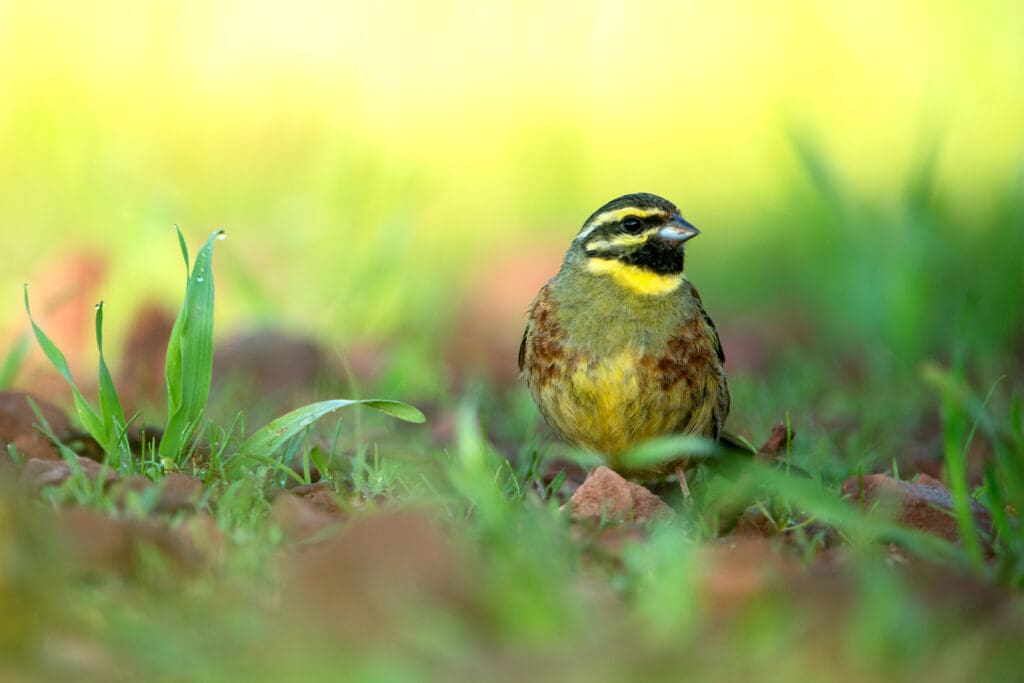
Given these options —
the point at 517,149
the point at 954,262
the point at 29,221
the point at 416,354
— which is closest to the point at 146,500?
the point at 416,354

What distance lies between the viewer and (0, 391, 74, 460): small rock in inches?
149

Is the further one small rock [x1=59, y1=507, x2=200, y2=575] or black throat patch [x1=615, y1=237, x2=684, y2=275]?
black throat patch [x1=615, y1=237, x2=684, y2=275]

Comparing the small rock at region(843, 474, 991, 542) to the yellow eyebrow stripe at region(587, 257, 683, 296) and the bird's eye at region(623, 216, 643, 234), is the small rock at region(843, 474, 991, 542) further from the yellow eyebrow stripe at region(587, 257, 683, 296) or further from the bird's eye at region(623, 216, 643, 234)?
the bird's eye at region(623, 216, 643, 234)

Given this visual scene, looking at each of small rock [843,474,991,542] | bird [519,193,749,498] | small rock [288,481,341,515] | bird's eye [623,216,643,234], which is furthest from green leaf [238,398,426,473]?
→ bird's eye [623,216,643,234]

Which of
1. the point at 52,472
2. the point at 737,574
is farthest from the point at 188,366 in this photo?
the point at 737,574

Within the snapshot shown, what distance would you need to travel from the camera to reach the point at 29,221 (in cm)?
778

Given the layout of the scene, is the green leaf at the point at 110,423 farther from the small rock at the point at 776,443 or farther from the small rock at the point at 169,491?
the small rock at the point at 776,443

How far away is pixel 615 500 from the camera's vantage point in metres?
3.58

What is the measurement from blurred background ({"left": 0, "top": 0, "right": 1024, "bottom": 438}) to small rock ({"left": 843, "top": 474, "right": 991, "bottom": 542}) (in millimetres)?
1530

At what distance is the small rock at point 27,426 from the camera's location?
3.78m

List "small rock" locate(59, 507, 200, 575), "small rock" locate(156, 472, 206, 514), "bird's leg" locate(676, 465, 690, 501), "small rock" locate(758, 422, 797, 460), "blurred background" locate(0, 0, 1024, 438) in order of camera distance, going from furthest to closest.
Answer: "blurred background" locate(0, 0, 1024, 438) < "bird's leg" locate(676, 465, 690, 501) < "small rock" locate(758, 422, 797, 460) < "small rock" locate(156, 472, 206, 514) < "small rock" locate(59, 507, 200, 575)

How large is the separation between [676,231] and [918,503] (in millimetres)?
1456

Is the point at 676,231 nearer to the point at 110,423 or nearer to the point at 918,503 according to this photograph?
the point at 918,503

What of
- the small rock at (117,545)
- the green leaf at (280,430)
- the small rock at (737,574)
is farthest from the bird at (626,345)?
the small rock at (117,545)
